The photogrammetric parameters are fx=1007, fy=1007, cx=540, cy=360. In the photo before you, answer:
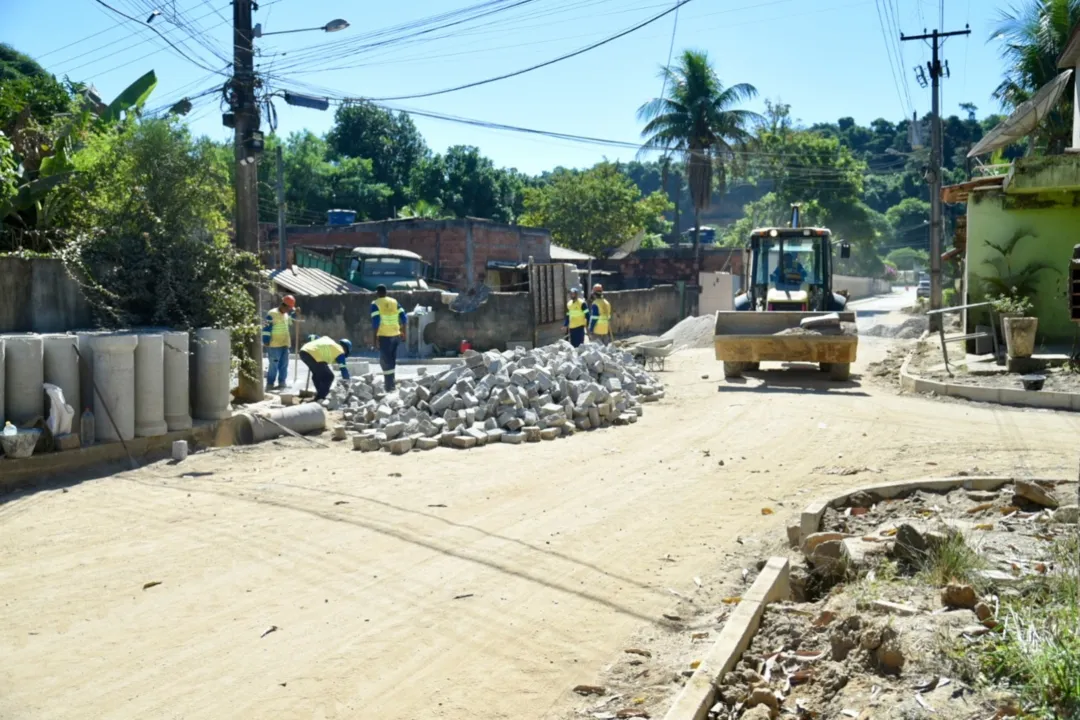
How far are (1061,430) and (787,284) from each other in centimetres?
885

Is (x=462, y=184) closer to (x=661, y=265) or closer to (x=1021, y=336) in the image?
(x=661, y=265)

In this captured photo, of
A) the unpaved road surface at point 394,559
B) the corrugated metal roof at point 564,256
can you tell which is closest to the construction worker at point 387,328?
the unpaved road surface at point 394,559

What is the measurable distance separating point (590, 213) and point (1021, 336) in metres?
34.2

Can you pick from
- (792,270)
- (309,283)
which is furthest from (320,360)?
(309,283)

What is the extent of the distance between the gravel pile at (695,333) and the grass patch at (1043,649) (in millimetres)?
21026

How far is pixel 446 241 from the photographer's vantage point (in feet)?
113

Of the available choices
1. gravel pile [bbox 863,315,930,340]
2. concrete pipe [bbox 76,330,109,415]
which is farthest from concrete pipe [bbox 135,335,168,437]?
gravel pile [bbox 863,315,930,340]

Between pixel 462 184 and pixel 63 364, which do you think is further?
pixel 462 184

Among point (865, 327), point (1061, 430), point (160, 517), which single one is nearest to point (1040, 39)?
point (865, 327)

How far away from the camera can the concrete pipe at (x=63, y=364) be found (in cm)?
970

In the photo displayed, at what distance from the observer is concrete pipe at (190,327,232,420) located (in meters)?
11.4

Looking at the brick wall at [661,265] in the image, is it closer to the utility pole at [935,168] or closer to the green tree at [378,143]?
the utility pole at [935,168]

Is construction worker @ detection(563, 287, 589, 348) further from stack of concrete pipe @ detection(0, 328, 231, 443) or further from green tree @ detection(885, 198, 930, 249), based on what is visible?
green tree @ detection(885, 198, 930, 249)

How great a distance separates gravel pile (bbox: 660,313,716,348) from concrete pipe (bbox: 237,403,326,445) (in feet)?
48.8
